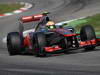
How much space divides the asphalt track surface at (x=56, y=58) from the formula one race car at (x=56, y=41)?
206mm

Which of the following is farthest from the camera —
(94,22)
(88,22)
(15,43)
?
(88,22)

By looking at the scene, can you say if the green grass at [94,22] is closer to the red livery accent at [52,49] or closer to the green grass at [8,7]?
the red livery accent at [52,49]

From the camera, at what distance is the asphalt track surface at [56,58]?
24.4 ft

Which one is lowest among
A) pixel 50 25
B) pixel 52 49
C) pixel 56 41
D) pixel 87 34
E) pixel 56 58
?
pixel 56 58

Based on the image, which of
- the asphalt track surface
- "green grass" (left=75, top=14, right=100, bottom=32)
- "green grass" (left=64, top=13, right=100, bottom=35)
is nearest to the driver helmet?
the asphalt track surface

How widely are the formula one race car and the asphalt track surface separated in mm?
206

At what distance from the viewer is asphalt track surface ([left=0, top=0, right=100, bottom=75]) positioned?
24.4ft

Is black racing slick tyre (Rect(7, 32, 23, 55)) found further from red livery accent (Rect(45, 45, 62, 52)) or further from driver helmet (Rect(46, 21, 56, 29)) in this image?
red livery accent (Rect(45, 45, 62, 52))

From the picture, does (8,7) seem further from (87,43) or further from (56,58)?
(56,58)

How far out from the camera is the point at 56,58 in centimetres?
993

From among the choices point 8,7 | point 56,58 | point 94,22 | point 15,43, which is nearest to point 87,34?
point 56,58

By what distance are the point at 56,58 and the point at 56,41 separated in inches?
49.9

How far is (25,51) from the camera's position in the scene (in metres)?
11.8

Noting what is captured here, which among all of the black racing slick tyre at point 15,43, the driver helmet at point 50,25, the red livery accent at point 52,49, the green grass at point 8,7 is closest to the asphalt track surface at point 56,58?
the red livery accent at point 52,49
